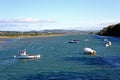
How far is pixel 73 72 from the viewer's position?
181 feet

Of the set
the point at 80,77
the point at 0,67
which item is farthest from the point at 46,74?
the point at 0,67

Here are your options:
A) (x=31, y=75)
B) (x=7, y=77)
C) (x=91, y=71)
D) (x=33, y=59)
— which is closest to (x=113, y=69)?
(x=91, y=71)

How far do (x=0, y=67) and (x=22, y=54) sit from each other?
19.3 meters

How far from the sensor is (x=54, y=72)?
181ft

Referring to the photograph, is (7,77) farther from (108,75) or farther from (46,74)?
(108,75)

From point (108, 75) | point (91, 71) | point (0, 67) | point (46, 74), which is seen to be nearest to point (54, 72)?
point (46, 74)

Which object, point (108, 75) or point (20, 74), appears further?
point (20, 74)

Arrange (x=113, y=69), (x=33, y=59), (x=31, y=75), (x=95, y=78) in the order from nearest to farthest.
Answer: (x=95, y=78)
(x=31, y=75)
(x=113, y=69)
(x=33, y=59)

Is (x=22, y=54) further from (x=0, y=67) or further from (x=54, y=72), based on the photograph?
(x=54, y=72)

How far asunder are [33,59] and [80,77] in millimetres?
32053

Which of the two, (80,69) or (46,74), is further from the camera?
(80,69)

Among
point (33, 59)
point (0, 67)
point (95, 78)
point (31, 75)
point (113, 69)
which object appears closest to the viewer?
point (95, 78)

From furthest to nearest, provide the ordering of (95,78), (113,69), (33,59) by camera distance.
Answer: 1. (33,59)
2. (113,69)
3. (95,78)

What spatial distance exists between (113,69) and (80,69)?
589cm
